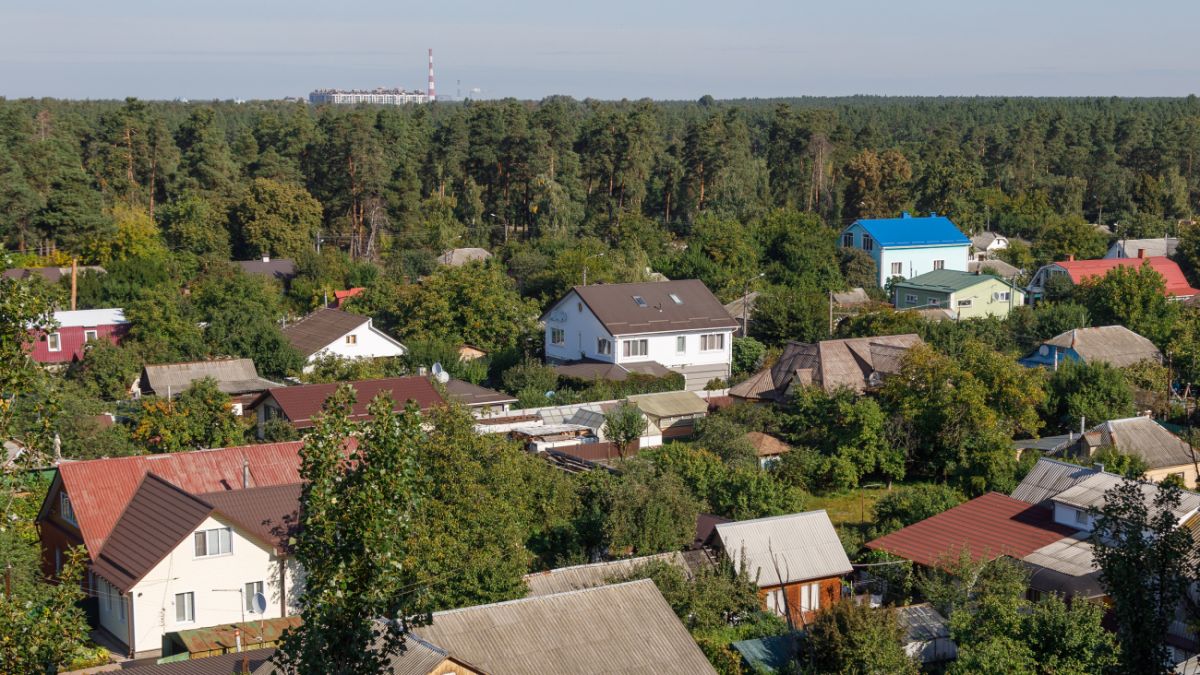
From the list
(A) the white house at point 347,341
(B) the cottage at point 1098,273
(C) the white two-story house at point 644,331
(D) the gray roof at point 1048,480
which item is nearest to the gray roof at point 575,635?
(D) the gray roof at point 1048,480

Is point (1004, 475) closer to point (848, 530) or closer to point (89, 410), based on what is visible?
point (848, 530)

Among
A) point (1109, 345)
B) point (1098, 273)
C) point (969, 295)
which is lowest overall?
point (1109, 345)

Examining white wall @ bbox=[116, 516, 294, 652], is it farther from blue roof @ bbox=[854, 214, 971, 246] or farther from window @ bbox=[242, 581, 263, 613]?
blue roof @ bbox=[854, 214, 971, 246]

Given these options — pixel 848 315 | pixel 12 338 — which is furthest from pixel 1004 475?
pixel 12 338

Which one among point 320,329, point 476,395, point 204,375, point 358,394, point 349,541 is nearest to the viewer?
point 349,541

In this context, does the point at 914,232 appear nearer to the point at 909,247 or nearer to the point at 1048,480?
the point at 909,247

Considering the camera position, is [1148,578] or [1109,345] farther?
[1109,345]

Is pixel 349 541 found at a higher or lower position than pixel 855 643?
higher

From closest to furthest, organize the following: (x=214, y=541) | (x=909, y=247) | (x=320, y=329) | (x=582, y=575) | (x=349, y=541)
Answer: (x=349, y=541) → (x=582, y=575) → (x=214, y=541) → (x=320, y=329) → (x=909, y=247)

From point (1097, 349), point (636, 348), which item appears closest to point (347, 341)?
point (636, 348)
